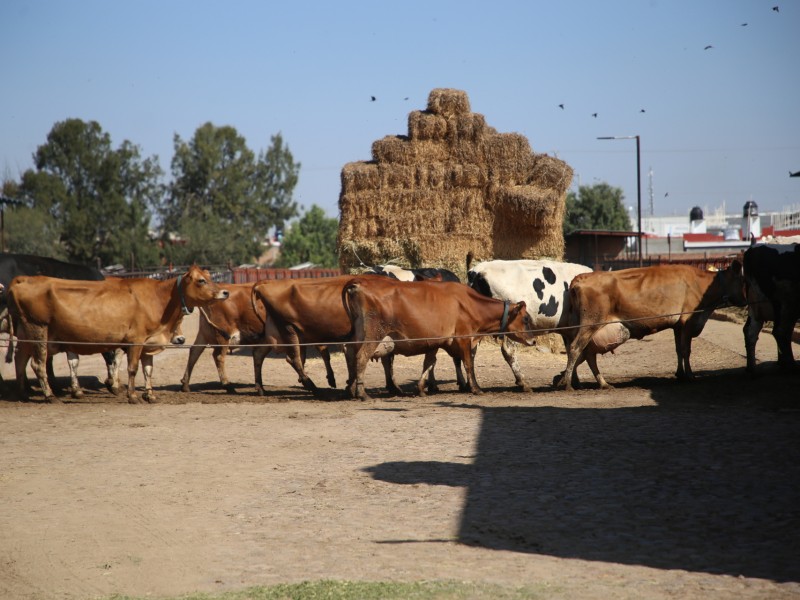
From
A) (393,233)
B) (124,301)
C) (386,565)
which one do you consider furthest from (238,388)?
(386,565)

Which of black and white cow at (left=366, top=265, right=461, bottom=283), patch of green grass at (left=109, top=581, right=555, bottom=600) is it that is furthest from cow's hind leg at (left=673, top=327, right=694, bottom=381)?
patch of green grass at (left=109, top=581, right=555, bottom=600)

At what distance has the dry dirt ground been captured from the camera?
6367 millimetres

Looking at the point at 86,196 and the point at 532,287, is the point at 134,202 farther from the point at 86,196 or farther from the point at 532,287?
the point at 532,287

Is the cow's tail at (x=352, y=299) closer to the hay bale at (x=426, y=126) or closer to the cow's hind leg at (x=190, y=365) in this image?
the cow's hind leg at (x=190, y=365)

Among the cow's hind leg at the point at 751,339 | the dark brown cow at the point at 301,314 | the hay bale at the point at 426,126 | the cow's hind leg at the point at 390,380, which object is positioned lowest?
the cow's hind leg at the point at 390,380

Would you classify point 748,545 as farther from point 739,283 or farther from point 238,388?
point 238,388

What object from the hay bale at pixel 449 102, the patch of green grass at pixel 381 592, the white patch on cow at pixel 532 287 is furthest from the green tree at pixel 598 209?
the patch of green grass at pixel 381 592

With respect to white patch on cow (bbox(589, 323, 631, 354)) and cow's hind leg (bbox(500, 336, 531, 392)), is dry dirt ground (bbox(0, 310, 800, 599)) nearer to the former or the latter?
cow's hind leg (bbox(500, 336, 531, 392))

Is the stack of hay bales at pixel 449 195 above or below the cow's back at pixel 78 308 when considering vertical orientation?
→ above

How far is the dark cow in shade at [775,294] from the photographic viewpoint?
48.4ft

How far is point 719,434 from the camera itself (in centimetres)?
1032

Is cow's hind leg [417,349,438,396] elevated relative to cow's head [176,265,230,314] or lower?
lower

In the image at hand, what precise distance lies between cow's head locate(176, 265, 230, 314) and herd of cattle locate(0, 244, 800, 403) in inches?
0.7

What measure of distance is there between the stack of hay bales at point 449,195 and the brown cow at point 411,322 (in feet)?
26.6
